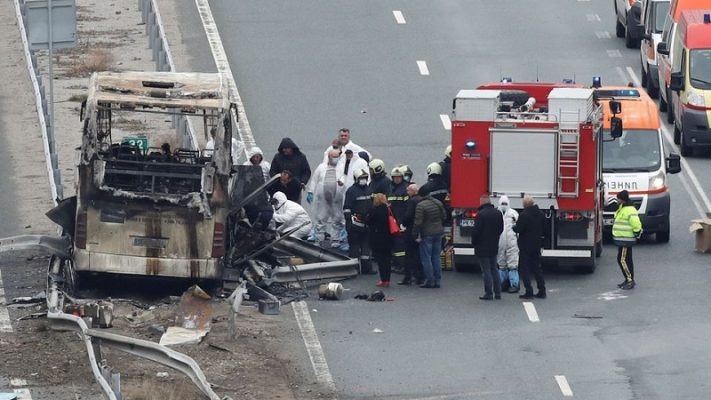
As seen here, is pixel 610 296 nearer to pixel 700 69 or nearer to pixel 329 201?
pixel 329 201

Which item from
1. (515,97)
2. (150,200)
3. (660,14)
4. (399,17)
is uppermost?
(660,14)

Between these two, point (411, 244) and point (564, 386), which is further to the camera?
point (411, 244)

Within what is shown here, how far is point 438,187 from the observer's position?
29500 mm

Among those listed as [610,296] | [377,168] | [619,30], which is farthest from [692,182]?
[619,30]

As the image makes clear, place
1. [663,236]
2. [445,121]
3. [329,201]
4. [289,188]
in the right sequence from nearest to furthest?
[329,201], [289,188], [663,236], [445,121]

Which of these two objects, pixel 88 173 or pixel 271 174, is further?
pixel 271 174

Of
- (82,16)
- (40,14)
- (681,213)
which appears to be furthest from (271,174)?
(82,16)

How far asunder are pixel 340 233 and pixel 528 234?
11.9 ft

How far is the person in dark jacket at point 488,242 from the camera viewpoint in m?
27.5

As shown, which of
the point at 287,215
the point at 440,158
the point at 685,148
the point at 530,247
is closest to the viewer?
the point at 530,247

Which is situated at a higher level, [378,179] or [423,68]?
[423,68]

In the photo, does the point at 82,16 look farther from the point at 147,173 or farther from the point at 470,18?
the point at 147,173

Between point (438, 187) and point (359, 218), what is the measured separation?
1.23 metres

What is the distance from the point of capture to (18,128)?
37469mm
